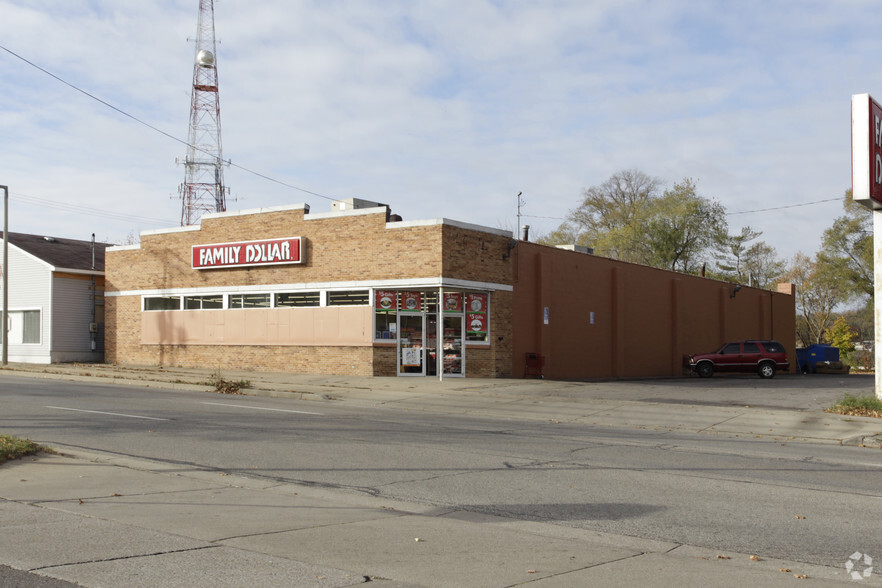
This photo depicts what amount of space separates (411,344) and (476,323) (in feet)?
7.47

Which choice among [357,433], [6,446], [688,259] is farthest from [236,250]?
[688,259]

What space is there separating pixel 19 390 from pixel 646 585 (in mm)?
19804

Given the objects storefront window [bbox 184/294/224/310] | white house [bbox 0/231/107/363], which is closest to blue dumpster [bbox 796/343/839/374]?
storefront window [bbox 184/294/224/310]

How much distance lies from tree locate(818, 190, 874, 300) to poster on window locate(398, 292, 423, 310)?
126 feet

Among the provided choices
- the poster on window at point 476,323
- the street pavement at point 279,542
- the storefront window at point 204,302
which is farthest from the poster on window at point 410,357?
the street pavement at point 279,542

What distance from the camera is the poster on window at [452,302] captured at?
26.7 meters

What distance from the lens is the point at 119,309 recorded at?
34.7 meters

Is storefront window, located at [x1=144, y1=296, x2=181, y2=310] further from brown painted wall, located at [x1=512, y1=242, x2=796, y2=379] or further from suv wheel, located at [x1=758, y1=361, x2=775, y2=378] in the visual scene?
suv wheel, located at [x1=758, y1=361, x2=775, y2=378]

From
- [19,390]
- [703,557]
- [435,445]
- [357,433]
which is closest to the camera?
[703,557]

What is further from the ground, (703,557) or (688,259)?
(688,259)

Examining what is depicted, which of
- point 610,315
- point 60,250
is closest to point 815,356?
point 610,315

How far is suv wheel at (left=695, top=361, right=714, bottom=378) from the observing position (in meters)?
37.2

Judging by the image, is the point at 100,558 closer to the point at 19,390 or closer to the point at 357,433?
the point at 357,433

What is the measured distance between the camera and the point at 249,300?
30.5m
